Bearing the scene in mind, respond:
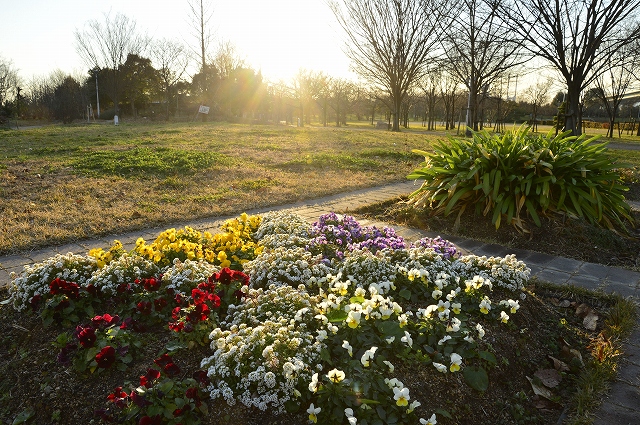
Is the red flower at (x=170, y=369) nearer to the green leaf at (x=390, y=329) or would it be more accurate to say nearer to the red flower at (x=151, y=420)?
the red flower at (x=151, y=420)

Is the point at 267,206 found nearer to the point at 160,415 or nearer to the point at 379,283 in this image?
the point at 379,283

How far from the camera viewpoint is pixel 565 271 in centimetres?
362

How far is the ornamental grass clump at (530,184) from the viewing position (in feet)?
14.6

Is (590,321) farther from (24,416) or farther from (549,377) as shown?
(24,416)

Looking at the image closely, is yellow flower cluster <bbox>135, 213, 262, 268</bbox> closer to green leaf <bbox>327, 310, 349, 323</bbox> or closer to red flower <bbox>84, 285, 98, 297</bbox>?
red flower <bbox>84, 285, 98, 297</bbox>

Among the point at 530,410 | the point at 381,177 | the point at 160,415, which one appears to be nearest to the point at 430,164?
the point at 381,177

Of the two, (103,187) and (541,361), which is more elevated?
(103,187)

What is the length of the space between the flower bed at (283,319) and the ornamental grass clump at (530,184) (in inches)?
59.6

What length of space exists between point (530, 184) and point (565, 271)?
1098mm

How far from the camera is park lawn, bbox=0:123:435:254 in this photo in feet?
16.0

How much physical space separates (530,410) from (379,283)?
102cm

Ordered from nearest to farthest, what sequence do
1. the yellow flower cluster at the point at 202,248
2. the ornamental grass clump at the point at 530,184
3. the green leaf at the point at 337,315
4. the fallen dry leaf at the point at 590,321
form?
1. the green leaf at the point at 337,315
2. the fallen dry leaf at the point at 590,321
3. the yellow flower cluster at the point at 202,248
4. the ornamental grass clump at the point at 530,184

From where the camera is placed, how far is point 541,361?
94.2 inches

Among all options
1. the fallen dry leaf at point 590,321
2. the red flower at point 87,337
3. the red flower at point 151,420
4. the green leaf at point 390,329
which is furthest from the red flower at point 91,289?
the fallen dry leaf at point 590,321
